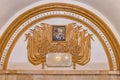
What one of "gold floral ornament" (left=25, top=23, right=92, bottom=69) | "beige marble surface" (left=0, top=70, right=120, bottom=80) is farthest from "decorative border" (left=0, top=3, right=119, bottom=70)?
"beige marble surface" (left=0, top=70, right=120, bottom=80)

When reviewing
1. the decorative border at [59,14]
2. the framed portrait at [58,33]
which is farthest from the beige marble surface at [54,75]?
the framed portrait at [58,33]

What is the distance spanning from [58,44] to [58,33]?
0.15 m

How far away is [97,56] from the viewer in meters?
3.72

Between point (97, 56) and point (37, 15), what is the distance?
0.98 m

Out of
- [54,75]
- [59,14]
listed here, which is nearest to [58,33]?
[59,14]

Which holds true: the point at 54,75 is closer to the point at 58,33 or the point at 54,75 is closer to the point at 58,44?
the point at 58,44

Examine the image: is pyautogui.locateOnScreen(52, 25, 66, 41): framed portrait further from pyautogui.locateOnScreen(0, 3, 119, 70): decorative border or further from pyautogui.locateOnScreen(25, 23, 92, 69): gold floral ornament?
pyautogui.locateOnScreen(0, 3, 119, 70): decorative border

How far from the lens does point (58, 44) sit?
12.3ft

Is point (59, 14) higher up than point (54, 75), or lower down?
higher up

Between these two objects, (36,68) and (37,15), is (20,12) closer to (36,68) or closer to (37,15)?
(37,15)

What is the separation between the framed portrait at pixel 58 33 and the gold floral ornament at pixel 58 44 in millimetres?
31

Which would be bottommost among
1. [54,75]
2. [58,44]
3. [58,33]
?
[54,75]

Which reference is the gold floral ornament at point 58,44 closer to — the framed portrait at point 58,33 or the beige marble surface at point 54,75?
the framed portrait at point 58,33

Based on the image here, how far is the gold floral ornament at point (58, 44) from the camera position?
371 centimetres
